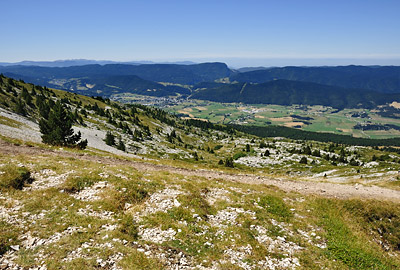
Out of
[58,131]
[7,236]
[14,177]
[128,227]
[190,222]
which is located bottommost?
[190,222]

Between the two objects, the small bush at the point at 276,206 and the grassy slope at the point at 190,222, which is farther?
the small bush at the point at 276,206

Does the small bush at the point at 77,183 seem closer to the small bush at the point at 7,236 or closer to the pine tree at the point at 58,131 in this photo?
the small bush at the point at 7,236

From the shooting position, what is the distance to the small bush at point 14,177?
17.5m

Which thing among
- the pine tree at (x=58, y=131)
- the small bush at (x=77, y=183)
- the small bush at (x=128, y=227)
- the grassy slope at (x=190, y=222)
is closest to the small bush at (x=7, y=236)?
the grassy slope at (x=190, y=222)

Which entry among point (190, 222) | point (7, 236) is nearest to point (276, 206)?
point (190, 222)

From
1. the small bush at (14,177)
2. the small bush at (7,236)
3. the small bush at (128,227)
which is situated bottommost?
the small bush at (128,227)

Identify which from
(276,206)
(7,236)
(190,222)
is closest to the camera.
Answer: (7,236)

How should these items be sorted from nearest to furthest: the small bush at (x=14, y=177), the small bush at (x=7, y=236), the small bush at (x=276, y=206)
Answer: the small bush at (x=7, y=236) → the small bush at (x=14, y=177) → the small bush at (x=276, y=206)

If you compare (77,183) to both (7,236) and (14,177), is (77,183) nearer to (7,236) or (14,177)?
(14,177)

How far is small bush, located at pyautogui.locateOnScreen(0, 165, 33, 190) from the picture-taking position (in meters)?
17.5

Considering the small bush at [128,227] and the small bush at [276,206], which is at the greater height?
the small bush at [128,227]

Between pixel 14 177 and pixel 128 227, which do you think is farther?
pixel 14 177

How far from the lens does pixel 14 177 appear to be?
18.3m

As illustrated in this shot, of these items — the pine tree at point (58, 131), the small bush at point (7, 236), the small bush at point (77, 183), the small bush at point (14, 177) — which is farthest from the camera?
the pine tree at point (58, 131)
